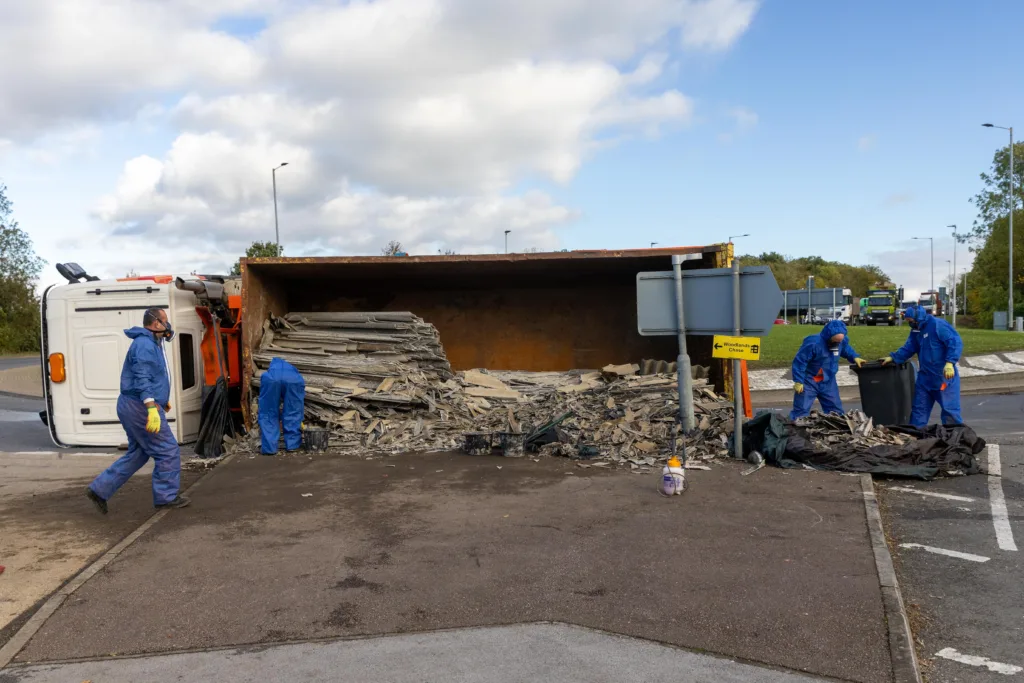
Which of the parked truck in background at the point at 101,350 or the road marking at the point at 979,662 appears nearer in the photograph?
the road marking at the point at 979,662

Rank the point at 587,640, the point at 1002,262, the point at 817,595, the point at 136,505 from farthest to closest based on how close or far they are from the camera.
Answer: the point at 1002,262 < the point at 136,505 < the point at 817,595 < the point at 587,640

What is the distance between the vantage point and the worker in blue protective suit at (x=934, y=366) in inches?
349

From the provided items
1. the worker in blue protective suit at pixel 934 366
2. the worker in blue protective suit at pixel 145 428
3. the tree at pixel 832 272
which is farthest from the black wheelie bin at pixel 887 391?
the tree at pixel 832 272

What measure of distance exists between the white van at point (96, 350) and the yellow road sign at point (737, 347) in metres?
6.49

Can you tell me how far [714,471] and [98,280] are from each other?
7831 millimetres

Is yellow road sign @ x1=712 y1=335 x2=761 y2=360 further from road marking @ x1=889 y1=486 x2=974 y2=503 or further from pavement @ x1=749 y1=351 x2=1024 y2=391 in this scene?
pavement @ x1=749 y1=351 x2=1024 y2=391

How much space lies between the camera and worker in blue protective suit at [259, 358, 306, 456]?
9.26 metres

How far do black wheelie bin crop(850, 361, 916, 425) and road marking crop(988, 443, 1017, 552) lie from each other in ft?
4.11

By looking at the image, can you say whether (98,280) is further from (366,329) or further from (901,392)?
(901,392)

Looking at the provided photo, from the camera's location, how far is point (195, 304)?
10.2 m

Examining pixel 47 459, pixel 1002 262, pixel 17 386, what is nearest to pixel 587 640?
pixel 47 459

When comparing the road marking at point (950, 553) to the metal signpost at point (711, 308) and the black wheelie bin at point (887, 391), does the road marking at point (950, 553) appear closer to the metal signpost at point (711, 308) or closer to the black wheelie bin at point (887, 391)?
the metal signpost at point (711, 308)

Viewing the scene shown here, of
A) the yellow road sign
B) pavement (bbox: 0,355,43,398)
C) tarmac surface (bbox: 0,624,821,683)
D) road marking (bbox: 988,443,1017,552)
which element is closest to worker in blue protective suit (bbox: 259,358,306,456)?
the yellow road sign

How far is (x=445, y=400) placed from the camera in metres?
10.7
